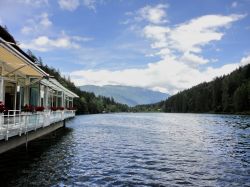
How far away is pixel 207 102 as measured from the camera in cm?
19425

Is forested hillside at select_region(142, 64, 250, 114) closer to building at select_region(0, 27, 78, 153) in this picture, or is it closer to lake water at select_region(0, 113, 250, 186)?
Result: building at select_region(0, 27, 78, 153)

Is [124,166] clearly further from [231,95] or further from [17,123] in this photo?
[231,95]

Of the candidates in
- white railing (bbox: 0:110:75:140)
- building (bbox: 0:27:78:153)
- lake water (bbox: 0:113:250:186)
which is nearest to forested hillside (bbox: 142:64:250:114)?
building (bbox: 0:27:78:153)

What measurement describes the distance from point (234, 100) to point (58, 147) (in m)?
130

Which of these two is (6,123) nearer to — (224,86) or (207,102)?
(224,86)

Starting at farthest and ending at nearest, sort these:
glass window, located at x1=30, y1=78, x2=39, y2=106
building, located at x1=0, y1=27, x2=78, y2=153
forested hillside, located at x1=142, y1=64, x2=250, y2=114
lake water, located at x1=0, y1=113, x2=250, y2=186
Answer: forested hillside, located at x1=142, y1=64, x2=250, y2=114, glass window, located at x1=30, y1=78, x2=39, y2=106, building, located at x1=0, y1=27, x2=78, y2=153, lake water, located at x1=0, y1=113, x2=250, y2=186

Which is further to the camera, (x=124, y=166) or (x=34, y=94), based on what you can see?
(x=34, y=94)

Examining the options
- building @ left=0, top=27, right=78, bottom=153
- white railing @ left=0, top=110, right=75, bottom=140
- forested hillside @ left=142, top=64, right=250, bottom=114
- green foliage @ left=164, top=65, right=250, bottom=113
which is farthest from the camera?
green foliage @ left=164, top=65, right=250, bottom=113

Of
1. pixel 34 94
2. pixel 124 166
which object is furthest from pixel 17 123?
pixel 34 94

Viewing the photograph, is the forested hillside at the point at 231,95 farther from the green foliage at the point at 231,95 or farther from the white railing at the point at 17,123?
the white railing at the point at 17,123

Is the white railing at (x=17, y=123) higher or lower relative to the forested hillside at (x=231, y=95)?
lower

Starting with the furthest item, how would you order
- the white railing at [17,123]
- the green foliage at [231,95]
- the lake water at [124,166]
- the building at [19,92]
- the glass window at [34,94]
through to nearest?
the green foliage at [231,95], the glass window at [34,94], the building at [19,92], the white railing at [17,123], the lake water at [124,166]

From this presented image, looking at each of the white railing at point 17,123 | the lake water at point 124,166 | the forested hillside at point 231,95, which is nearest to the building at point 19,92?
the white railing at point 17,123

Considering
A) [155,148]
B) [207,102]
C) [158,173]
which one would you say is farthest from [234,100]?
[158,173]
